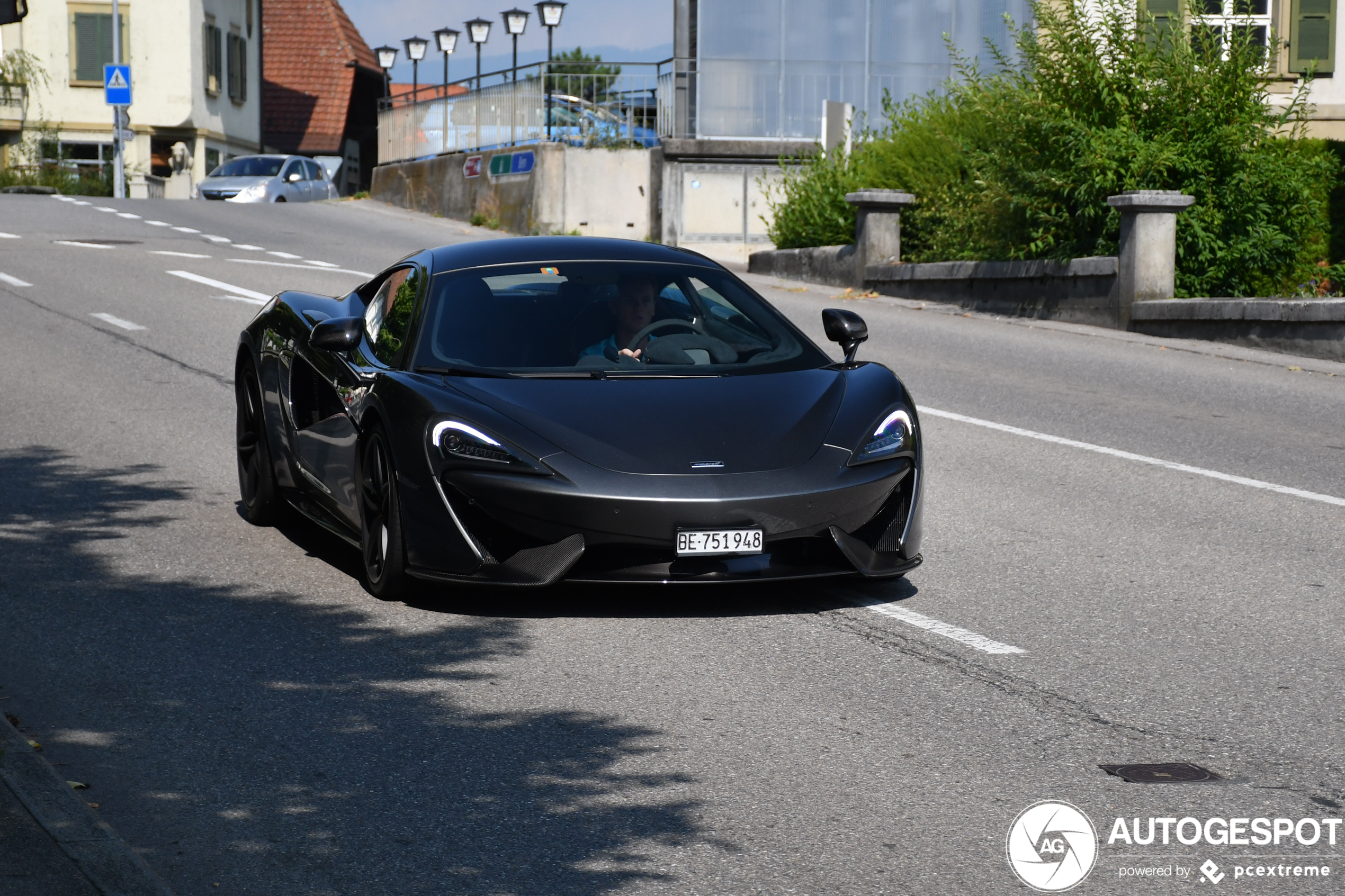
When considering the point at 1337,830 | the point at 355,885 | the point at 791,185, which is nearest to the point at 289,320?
the point at 355,885

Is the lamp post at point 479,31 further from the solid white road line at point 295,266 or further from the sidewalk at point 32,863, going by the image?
the sidewalk at point 32,863

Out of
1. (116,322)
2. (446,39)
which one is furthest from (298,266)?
(446,39)

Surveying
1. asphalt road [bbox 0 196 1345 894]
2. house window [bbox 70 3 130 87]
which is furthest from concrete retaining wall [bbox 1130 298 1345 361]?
house window [bbox 70 3 130 87]

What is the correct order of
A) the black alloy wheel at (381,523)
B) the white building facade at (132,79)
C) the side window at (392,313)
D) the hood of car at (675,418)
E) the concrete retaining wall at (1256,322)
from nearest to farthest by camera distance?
the hood of car at (675,418), the black alloy wheel at (381,523), the side window at (392,313), the concrete retaining wall at (1256,322), the white building facade at (132,79)

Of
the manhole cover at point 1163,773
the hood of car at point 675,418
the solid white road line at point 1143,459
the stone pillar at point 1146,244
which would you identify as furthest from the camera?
the stone pillar at point 1146,244

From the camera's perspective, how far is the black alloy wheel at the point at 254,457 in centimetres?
773

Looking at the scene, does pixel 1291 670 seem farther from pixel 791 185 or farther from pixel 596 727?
pixel 791 185

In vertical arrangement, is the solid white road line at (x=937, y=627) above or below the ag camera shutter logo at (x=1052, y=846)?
above

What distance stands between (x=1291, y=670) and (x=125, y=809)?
3.48m

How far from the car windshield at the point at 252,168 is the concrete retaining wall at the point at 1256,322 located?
2693 cm

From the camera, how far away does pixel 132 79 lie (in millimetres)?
52844

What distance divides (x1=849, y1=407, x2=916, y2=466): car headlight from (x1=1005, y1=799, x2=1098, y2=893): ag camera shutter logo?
6.95 ft

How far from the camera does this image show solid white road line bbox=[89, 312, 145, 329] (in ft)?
51.0

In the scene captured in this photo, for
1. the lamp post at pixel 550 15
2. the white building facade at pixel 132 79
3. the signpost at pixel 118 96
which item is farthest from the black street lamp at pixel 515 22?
the white building facade at pixel 132 79
